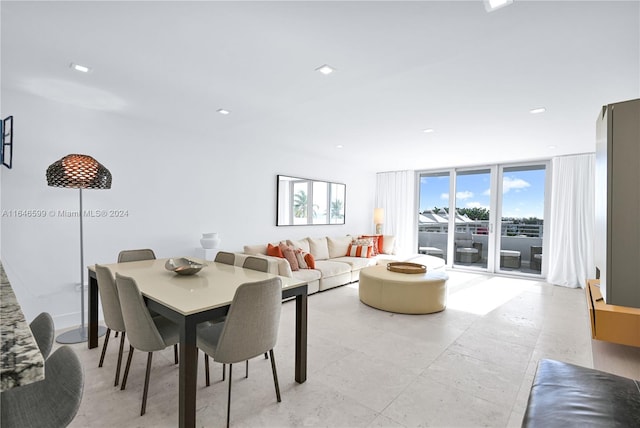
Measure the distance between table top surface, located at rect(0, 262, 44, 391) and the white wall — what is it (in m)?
3.26

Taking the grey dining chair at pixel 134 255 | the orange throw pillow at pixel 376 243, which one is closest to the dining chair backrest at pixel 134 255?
the grey dining chair at pixel 134 255

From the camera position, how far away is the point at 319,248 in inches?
233

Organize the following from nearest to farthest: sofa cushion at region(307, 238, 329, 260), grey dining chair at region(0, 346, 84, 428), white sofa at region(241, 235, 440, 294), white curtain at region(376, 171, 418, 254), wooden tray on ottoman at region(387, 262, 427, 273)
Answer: grey dining chair at region(0, 346, 84, 428)
white sofa at region(241, 235, 440, 294)
wooden tray on ottoman at region(387, 262, 427, 273)
sofa cushion at region(307, 238, 329, 260)
white curtain at region(376, 171, 418, 254)

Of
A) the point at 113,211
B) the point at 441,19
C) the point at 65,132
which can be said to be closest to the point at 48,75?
the point at 65,132

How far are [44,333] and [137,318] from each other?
741 mm

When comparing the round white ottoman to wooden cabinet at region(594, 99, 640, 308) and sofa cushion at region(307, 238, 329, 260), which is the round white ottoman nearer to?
sofa cushion at region(307, 238, 329, 260)

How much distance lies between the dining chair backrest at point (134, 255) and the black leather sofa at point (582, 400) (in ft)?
11.1

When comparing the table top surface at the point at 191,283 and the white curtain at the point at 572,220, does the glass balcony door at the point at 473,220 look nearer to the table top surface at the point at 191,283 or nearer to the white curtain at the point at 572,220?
the white curtain at the point at 572,220

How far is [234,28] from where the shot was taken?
1958 millimetres

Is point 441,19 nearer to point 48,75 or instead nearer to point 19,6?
point 19,6

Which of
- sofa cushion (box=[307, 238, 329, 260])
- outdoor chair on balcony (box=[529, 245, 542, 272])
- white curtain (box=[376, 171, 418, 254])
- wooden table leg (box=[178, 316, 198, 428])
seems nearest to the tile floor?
wooden table leg (box=[178, 316, 198, 428])

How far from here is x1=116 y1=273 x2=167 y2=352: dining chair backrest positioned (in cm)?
188

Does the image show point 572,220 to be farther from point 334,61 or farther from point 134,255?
point 134,255

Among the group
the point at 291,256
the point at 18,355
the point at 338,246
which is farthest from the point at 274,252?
the point at 18,355
